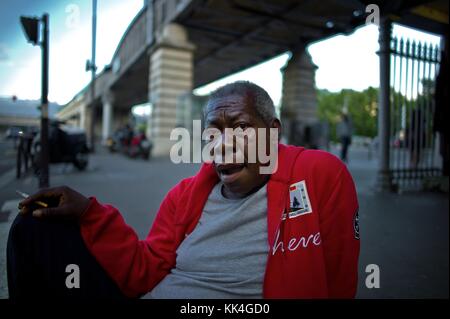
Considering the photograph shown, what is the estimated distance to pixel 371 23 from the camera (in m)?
1.48

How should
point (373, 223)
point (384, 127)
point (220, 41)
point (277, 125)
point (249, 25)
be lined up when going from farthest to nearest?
point (220, 41) → point (249, 25) → point (384, 127) → point (373, 223) → point (277, 125)

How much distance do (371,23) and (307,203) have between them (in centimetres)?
91

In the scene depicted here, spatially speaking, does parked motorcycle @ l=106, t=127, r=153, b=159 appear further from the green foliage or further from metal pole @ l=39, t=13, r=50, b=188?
the green foliage

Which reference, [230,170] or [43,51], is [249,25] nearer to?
[43,51]

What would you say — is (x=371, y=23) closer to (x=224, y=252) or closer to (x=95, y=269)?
(x=224, y=252)

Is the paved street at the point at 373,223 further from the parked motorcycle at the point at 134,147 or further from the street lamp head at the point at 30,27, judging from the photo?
the street lamp head at the point at 30,27

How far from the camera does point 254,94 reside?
4.05 ft

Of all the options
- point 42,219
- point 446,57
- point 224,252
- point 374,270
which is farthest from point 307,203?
point 446,57

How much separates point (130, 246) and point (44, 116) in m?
0.70

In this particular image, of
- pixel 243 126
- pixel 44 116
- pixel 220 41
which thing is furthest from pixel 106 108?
pixel 220 41

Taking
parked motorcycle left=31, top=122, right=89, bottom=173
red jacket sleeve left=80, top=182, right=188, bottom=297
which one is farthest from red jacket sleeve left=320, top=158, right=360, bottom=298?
parked motorcycle left=31, top=122, right=89, bottom=173

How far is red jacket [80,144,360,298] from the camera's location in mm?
1057

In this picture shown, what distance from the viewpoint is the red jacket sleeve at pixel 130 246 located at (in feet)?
3.71

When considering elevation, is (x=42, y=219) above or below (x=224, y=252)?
above
